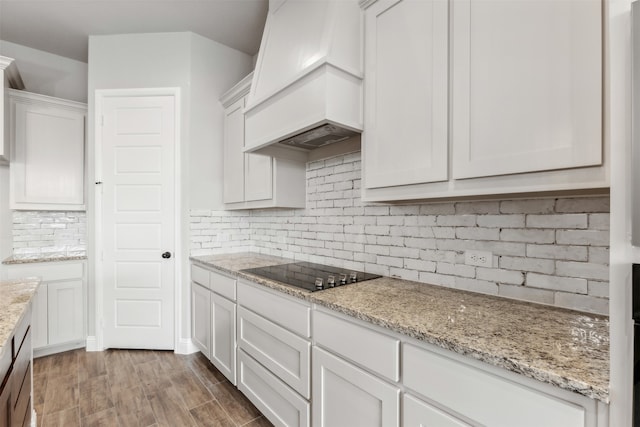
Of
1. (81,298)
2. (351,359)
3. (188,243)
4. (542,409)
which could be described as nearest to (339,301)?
(351,359)

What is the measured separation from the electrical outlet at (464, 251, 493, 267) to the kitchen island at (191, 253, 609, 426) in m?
0.15

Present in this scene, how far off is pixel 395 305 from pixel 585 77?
3.34 ft

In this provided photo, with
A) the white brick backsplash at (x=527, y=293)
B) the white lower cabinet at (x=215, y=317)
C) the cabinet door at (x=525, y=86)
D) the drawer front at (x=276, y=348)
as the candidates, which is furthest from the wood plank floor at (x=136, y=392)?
the cabinet door at (x=525, y=86)

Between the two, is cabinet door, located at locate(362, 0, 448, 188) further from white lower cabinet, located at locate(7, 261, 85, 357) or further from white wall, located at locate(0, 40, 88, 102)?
white wall, located at locate(0, 40, 88, 102)

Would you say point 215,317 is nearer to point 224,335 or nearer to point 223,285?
point 224,335

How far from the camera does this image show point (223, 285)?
239 centimetres

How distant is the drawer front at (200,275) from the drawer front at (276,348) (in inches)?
25.5

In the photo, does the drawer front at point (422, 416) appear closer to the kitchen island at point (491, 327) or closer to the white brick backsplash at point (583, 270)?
the kitchen island at point (491, 327)

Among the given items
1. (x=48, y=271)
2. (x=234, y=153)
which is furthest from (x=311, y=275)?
(x=48, y=271)

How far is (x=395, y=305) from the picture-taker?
1.38 meters

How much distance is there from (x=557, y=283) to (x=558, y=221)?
26 cm

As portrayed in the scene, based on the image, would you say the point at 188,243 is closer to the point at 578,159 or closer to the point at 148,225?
the point at 148,225

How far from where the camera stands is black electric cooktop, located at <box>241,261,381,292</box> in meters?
1.77

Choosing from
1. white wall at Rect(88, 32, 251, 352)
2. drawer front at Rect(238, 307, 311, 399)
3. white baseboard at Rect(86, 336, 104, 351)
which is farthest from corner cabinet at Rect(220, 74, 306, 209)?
white baseboard at Rect(86, 336, 104, 351)
